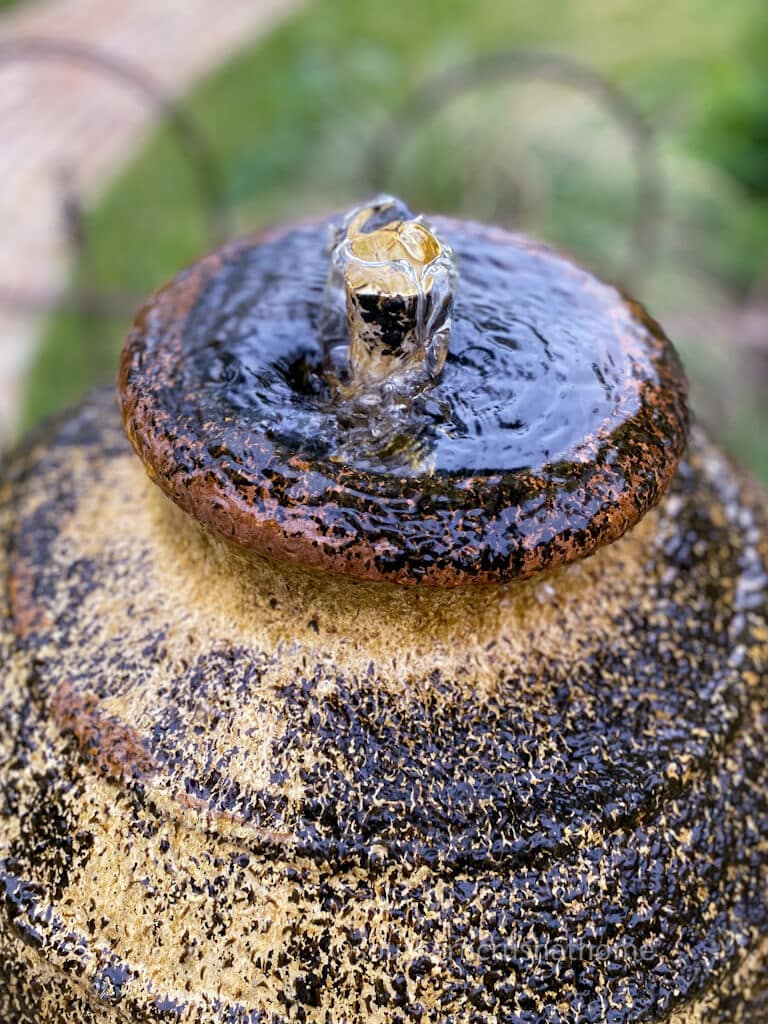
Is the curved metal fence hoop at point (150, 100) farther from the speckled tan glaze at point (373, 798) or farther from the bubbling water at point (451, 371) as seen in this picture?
the speckled tan glaze at point (373, 798)

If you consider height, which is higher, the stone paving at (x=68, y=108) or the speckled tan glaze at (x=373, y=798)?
the speckled tan glaze at (x=373, y=798)

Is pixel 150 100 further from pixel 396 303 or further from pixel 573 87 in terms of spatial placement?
pixel 396 303

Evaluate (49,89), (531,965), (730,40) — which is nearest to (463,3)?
(730,40)

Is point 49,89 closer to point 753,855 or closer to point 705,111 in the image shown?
point 705,111

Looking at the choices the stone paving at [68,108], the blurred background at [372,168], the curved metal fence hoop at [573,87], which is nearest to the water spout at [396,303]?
the curved metal fence hoop at [573,87]

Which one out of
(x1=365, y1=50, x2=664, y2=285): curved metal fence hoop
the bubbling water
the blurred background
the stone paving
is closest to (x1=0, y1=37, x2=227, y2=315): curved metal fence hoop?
the blurred background

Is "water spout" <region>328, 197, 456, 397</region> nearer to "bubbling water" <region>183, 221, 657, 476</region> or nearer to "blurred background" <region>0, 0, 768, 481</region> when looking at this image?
"bubbling water" <region>183, 221, 657, 476</region>

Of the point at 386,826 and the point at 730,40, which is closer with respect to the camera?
the point at 386,826
